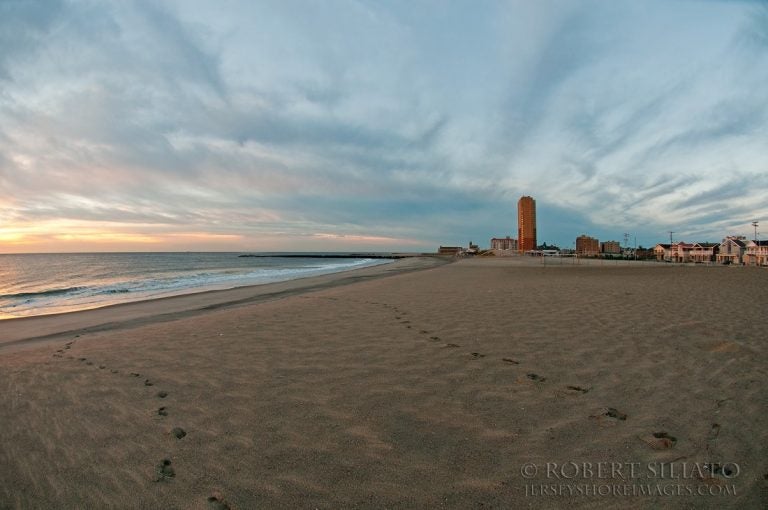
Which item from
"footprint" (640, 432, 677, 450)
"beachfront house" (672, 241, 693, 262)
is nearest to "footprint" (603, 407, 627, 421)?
"footprint" (640, 432, 677, 450)

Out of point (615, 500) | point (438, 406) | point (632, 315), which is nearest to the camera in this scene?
point (615, 500)

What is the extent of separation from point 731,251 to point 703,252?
8.57m

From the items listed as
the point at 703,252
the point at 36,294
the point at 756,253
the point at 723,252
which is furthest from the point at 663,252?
the point at 36,294

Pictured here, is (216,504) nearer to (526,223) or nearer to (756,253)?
(756,253)

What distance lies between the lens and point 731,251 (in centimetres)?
6328

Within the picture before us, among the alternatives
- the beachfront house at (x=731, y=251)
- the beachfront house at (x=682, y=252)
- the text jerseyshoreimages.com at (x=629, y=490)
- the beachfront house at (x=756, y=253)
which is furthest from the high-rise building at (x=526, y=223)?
the text jerseyshoreimages.com at (x=629, y=490)

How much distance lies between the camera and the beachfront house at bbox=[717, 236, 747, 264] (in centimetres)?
6050

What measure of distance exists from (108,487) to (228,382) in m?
2.19

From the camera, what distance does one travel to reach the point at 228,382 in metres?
5.10

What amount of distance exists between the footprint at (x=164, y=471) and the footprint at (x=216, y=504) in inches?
21.8

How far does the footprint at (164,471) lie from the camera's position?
2976 millimetres

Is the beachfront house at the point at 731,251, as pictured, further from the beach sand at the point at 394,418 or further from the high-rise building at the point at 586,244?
the high-rise building at the point at 586,244

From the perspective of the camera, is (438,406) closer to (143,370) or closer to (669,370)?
(669,370)

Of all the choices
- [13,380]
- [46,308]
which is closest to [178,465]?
[13,380]
